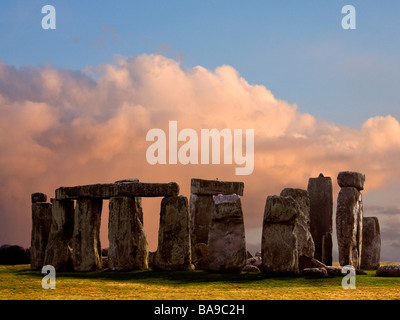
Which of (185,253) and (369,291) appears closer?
(369,291)

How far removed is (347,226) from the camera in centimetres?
2030

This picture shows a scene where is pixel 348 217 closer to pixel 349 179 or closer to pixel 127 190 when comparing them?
pixel 349 179

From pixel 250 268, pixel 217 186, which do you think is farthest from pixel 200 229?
pixel 250 268

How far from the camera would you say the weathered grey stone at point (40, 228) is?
2181cm

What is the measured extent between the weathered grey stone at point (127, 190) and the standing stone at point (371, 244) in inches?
324

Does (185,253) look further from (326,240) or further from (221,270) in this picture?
(326,240)

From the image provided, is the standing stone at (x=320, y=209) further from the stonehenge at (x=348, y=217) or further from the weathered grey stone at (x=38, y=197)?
the weathered grey stone at (x=38, y=197)

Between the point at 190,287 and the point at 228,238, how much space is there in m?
2.57

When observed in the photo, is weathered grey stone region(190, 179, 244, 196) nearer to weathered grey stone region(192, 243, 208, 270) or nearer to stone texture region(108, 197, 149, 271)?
weathered grey stone region(192, 243, 208, 270)

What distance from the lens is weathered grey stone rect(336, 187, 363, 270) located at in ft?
66.5

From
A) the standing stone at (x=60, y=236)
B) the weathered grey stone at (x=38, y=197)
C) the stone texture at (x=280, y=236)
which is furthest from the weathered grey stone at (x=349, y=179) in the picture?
the weathered grey stone at (x=38, y=197)

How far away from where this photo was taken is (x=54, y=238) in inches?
806
